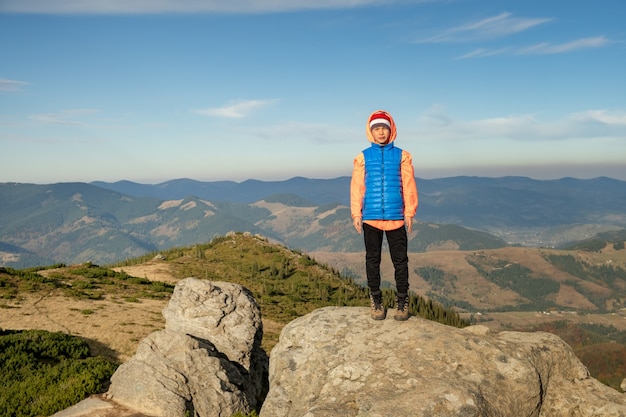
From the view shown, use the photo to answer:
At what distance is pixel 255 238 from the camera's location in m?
67.4

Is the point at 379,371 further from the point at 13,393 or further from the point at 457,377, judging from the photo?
the point at 13,393

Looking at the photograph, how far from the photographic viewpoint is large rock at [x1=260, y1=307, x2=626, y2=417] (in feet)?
24.7

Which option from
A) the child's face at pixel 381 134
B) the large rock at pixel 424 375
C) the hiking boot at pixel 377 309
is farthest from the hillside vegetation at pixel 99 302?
the child's face at pixel 381 134

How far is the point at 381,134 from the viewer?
1038 centimetres

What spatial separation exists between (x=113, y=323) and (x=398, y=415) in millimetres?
22579

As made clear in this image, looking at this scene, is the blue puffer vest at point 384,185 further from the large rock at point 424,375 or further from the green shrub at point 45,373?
the green shrub at point 45,373

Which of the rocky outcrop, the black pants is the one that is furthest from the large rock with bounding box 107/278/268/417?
the black pants

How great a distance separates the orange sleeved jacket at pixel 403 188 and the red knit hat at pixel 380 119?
129mm

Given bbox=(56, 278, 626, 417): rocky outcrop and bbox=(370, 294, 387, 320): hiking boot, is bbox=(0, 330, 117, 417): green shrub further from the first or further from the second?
bbox=(370, 294, 387, 320): hiking boot

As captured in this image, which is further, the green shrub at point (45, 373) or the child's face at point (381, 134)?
the green shrub at point (45, 373)

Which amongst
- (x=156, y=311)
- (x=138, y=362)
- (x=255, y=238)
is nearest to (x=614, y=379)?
(x=255, y=238)

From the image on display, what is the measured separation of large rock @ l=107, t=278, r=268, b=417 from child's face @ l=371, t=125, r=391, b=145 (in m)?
9.99

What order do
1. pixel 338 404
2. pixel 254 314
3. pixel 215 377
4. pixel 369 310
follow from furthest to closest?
pixel 254 314, pixel 215 377, pixel 369 310, pixel 338 404

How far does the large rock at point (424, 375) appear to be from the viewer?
752cm
